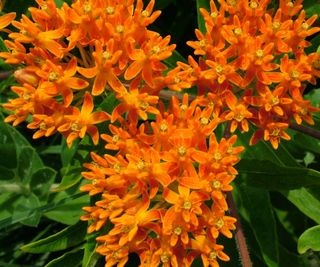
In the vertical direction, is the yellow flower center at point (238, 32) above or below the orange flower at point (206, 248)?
above

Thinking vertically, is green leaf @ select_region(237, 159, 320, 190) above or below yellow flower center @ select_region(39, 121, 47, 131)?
below

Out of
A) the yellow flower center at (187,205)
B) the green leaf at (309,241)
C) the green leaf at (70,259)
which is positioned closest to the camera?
the yellow flower center at (187,205)

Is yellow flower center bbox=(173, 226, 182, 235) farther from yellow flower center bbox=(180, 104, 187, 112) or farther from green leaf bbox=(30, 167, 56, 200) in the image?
green leaf bbox=(30, 167, 56, 200)

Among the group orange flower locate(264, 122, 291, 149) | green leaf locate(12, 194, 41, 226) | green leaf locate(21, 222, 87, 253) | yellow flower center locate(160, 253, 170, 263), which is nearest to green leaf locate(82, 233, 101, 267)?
green leaf locate(21, 222, 87, 253)

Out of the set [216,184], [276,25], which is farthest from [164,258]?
[276,25]

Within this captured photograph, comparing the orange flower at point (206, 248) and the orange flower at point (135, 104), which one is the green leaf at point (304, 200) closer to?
the orange flower at point (206, 248)

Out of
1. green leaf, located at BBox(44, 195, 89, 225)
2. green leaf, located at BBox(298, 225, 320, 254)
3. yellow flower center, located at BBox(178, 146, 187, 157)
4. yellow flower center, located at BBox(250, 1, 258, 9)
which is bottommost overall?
green leaf, located at BBox(44, 195, 89, 225)

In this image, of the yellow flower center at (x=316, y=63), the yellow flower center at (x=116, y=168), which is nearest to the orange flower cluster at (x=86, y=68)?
the yellow flower center at (x=116, y=168)
